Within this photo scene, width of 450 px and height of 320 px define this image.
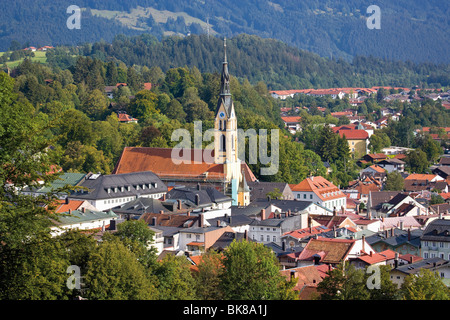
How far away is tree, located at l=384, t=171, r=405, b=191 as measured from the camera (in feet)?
250

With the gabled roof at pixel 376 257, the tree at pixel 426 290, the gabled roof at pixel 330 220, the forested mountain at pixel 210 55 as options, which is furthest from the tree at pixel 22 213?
the forested mountain at pixel 210 55

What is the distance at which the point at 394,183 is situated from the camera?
7638cm

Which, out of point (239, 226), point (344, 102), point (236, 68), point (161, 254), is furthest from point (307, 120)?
point (161, 254)

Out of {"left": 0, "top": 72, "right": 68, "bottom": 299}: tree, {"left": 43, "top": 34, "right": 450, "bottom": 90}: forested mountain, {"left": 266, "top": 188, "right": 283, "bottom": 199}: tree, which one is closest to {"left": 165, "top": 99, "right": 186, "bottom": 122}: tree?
{"left": 266, "top": 188, "right": 283, "bottom": 199}: tree

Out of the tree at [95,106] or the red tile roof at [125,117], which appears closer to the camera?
the red tile roof at [125,117]

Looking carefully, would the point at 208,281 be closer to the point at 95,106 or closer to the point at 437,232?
the point at 437,232

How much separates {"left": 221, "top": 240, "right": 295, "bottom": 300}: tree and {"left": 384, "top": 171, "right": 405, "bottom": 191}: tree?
49642 mm

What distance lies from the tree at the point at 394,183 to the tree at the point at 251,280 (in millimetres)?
49642

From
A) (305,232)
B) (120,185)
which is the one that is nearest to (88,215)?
(120,185)

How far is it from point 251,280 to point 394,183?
52025 mm

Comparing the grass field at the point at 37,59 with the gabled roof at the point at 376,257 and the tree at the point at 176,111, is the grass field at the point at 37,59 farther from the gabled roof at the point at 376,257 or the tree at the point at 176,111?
the gabled roof at the point at 376,257

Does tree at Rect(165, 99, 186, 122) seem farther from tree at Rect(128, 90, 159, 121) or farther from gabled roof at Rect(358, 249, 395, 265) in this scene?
gabled roof at Rect(358, 249, 395, 265)

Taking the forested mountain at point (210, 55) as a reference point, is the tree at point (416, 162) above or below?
below

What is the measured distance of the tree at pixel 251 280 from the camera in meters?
25.7
